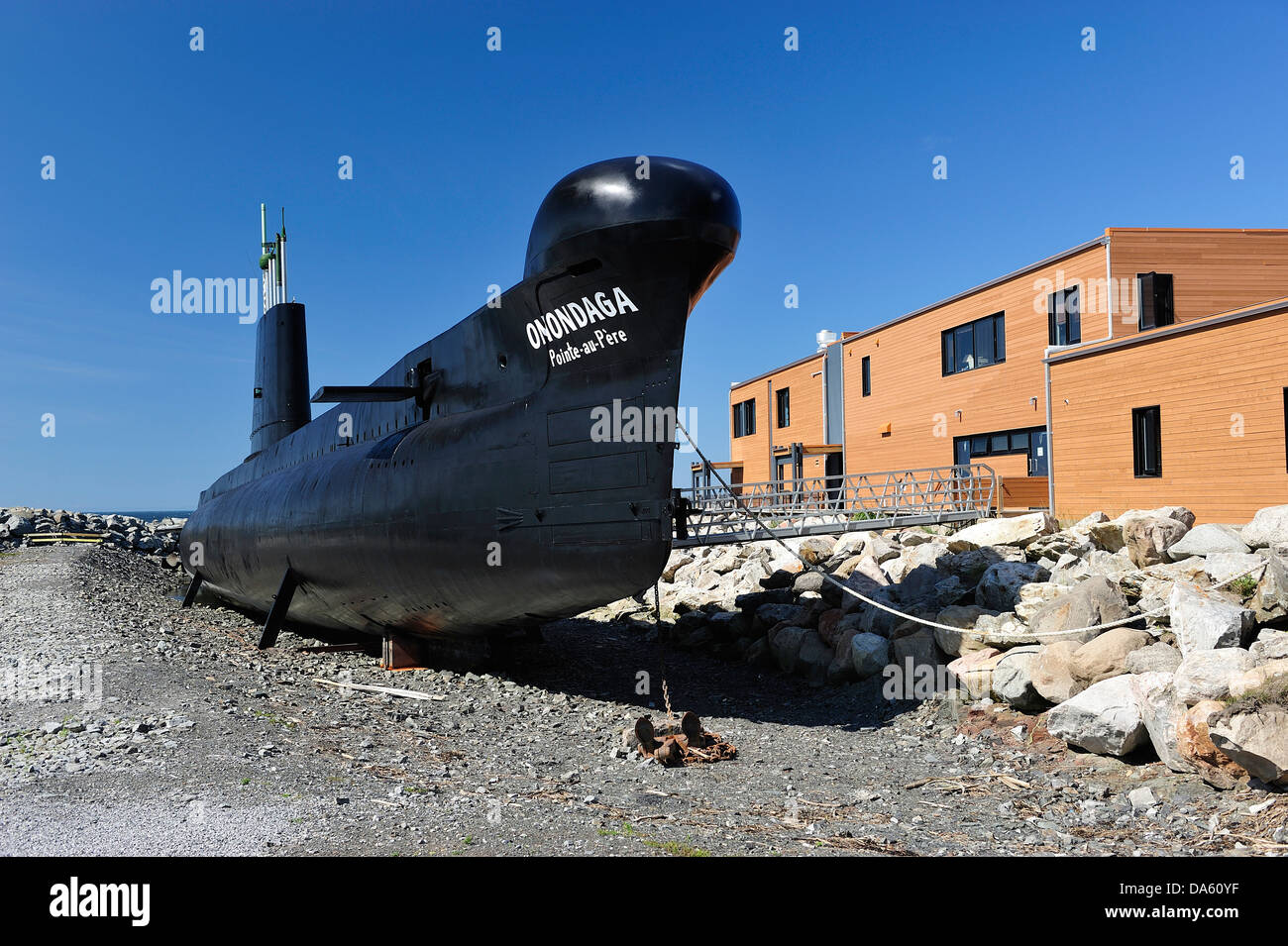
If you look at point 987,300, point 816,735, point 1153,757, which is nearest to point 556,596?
point 816,735

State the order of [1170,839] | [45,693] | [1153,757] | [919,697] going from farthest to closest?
[919,697], [45,693], [1153,757], [1170,839]

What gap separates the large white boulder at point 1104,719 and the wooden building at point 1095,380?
8.58 m

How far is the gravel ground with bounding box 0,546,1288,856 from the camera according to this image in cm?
612

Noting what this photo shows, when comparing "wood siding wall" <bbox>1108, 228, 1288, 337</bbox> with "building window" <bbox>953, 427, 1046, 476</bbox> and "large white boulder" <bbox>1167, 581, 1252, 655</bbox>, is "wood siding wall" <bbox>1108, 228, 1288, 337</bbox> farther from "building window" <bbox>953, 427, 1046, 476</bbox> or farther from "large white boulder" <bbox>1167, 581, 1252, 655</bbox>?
"large white boulder" <bbox>1167, 581, 1252, 655</bbox>

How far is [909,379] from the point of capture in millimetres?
28719

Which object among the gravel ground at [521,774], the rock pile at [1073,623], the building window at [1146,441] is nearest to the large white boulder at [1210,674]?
the rock pile at [1073,623]

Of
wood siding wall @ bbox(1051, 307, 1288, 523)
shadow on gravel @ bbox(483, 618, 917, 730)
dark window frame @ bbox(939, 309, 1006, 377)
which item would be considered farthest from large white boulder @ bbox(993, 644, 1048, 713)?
dark window frame @ bbox(939, 309, 1006, 377)

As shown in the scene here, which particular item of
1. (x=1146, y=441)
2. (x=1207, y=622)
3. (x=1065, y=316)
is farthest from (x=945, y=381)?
(x=1207, y=622)

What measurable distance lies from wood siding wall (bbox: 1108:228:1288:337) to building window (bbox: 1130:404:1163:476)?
4.58 meters

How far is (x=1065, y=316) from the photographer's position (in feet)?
73.3

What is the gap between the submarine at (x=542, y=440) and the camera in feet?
32.3

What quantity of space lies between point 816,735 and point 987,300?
18.8 metres

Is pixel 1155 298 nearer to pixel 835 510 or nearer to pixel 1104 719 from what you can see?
pixel 835 510
